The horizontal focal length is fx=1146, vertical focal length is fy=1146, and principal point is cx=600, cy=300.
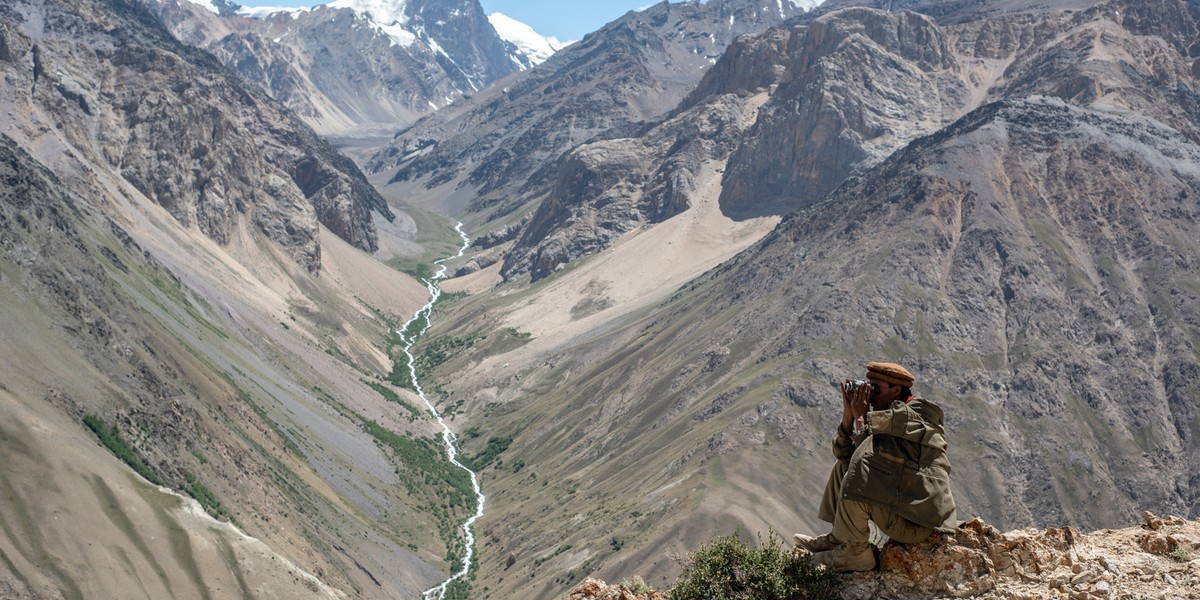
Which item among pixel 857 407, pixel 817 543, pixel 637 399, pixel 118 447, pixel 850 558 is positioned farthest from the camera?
pixel 637 399

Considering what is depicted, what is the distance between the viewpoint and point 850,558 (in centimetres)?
1992

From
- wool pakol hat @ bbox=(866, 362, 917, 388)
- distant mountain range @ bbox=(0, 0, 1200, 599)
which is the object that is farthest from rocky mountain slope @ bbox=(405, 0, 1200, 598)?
wool pakol hat @ bbox=(866, 362, 917, 388)

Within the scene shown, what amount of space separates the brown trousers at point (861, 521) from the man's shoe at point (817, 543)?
72 centimetres

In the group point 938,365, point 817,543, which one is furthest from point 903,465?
point 938,365

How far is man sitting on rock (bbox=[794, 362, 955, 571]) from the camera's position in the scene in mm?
18406

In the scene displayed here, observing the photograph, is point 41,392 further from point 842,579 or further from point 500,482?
point 842,579

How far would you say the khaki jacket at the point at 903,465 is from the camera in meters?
18.4

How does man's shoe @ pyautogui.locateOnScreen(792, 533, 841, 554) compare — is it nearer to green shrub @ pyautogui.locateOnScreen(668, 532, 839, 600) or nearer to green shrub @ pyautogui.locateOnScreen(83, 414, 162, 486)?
green shrub @ pyautogui.locateOnScreen(668, 532, 839, 600)

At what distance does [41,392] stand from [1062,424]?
108344 millimetres

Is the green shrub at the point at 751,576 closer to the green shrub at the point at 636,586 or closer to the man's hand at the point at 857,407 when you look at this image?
the green shrub at the point at 636,586

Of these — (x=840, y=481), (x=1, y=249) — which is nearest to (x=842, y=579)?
(x=840, y=481)

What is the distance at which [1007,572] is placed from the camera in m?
19.5

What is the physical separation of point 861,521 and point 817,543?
1810mm

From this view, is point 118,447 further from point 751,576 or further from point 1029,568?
point 1029,568
